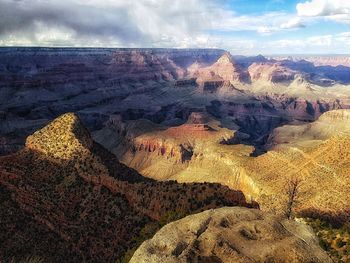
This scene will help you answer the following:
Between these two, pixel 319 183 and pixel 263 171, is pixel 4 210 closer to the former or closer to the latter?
pixel 319 183

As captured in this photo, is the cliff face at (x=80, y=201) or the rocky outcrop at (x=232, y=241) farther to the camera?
the cliff face at (x=80, y=201)

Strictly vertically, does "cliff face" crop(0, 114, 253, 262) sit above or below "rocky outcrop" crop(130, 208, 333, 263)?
below

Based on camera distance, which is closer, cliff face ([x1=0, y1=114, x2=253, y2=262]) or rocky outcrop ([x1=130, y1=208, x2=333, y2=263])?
rocky outcrop ([x1=130, y1=208, x2=333, y2=263])

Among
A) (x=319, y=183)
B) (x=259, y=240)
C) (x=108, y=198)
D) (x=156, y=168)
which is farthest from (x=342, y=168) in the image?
(x=156, y=168)

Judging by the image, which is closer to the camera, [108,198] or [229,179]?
[108,198]

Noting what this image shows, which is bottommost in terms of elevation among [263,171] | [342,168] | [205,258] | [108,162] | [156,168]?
[156,168]

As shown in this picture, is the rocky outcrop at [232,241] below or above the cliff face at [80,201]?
above
